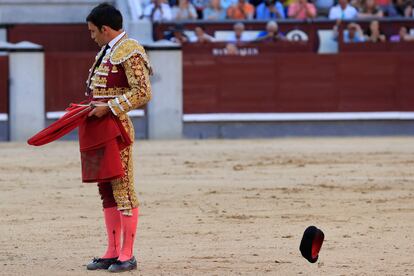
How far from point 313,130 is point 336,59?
905 mm

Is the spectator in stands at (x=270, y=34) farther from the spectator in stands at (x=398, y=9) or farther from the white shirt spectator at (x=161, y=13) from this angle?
the spectator in stands at (x=398, y=9)

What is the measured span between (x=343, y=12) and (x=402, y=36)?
31.6 inches

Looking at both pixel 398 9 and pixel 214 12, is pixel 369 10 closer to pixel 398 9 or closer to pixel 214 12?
pixel 398 9

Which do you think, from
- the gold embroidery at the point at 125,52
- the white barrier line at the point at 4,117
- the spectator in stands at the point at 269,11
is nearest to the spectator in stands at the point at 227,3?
the spectator in stands at the point at 269,11

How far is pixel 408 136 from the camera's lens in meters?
15.7

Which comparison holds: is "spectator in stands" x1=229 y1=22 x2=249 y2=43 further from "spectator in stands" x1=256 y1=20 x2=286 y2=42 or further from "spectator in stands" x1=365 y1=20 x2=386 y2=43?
"spectator in stands" x1=365 y1=20 x2=386 y2=43

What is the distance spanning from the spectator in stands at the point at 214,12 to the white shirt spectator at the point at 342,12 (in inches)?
53.9

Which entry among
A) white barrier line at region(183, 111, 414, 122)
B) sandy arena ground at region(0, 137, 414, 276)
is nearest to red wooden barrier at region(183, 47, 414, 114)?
white barrier line at region(183, 111, 414, 122)

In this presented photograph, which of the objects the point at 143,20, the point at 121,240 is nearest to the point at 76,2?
the point at 143,20

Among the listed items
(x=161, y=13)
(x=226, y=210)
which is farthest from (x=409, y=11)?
(x=226, y=210)

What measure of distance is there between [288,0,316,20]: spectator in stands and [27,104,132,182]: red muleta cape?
10.8 meters

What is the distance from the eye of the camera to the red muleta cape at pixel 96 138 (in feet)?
18.6

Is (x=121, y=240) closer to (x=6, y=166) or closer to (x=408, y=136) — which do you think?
(x=6, y=166)

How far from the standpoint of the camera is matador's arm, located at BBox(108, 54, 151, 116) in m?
5.64
